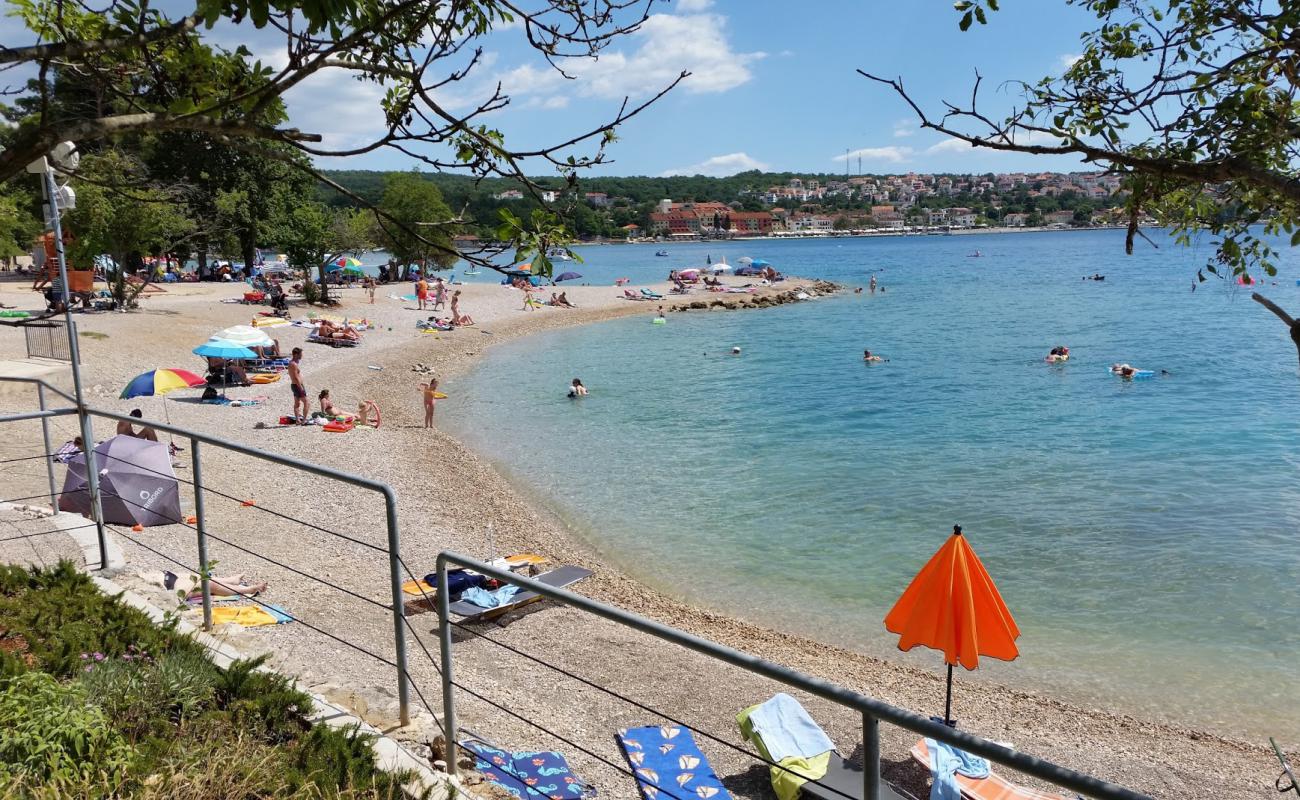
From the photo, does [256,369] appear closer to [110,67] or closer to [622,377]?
[622,377]

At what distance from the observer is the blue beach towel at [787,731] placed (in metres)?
7.39

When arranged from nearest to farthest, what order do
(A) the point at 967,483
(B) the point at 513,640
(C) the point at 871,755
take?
(C) the point at 871,755 < (B) the point at 513,640 < (A) the point at 967,483

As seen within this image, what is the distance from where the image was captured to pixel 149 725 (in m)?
3.91

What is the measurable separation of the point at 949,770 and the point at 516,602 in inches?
216

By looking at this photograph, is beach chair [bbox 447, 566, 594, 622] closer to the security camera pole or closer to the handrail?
the security camera pole

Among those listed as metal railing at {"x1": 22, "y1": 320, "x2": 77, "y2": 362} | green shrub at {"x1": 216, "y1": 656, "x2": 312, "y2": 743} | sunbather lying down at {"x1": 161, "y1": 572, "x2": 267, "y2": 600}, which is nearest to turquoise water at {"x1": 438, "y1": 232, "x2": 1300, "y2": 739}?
green shrub at {"x1": 216, "y1": 656, "x2": 312, "y2": 743}

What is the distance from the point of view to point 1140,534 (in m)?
15.5

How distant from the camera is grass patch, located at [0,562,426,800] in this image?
3.32 metres

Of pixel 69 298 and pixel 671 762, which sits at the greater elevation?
pixel 69 298

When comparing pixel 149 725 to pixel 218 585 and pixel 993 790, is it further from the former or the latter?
pixel 993 790

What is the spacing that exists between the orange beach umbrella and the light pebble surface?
1127 millimetres

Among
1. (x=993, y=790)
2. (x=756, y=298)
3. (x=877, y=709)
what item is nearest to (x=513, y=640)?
(x=993, y=790)

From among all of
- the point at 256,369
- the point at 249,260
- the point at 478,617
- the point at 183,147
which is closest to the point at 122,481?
the point at 478,617

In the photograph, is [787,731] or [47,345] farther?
[47,345]
